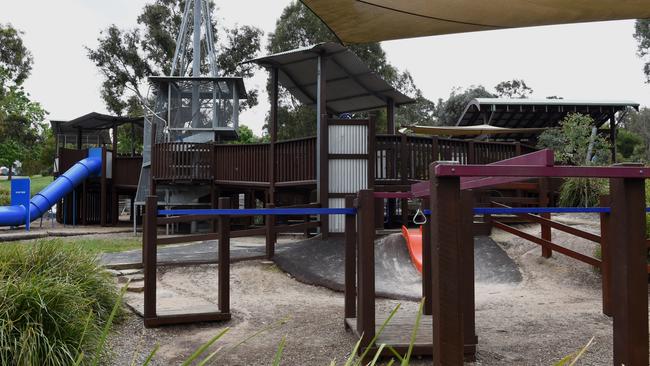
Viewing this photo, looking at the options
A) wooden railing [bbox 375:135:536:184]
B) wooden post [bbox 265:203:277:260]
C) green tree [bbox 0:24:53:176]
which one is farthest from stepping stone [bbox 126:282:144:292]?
green tree [bbox 0:24:53:176]

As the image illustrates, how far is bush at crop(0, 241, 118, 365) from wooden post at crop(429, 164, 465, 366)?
1733 mm

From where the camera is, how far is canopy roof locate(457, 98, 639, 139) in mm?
22125

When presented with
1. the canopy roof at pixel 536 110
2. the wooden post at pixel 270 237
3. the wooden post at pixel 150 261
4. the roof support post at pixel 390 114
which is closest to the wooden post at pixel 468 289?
the wooden post at pixel 150 261

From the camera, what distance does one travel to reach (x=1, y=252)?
501 centimetres

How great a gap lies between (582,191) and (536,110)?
13791 mm

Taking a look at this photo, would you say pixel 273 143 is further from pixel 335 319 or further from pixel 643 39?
pixel 643 39

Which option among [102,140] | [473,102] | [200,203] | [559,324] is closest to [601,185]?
[559,324]

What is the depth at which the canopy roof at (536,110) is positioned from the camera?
2212cm

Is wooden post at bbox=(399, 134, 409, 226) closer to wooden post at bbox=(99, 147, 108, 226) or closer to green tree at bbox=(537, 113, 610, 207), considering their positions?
green tree at bbox=(537, 113, 610, 207)

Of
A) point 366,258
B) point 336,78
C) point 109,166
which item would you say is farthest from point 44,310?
point 109,166

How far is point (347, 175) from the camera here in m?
10.2

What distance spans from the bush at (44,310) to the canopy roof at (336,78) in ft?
21.4

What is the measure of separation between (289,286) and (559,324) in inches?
146

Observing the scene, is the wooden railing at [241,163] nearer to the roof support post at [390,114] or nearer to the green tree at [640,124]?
the roof support post at [390,114]
